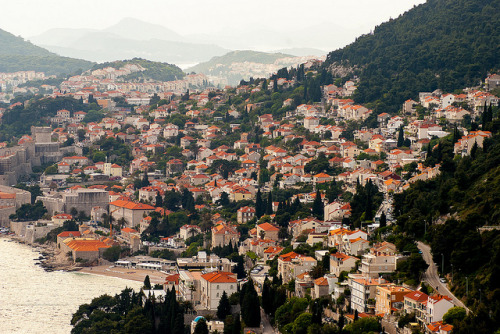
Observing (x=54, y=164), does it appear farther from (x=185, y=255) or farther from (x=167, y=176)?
(x=185, y=255)

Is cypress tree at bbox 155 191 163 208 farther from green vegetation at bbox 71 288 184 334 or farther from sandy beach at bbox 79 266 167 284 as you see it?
green vegetation at bbox 71 288 184 334

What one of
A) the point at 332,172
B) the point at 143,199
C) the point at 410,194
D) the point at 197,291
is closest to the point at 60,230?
the point at 143,199

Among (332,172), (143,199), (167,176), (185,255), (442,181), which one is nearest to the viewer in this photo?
(442,181)

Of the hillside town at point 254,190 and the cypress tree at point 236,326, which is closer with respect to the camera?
the cypress tree at point 236,326

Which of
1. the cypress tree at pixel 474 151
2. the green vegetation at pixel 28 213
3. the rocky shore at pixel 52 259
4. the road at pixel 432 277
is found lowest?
the rocky shore at pixel 52 259

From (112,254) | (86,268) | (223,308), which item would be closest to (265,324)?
(223,308)

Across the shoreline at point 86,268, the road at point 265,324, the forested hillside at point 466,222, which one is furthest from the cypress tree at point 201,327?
the shoreline at point 86,268

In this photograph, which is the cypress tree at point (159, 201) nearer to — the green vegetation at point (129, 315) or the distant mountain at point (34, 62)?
the green vegetation at point (129, 315)

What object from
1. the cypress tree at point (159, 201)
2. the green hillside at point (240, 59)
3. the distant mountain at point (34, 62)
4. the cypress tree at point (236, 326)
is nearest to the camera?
the cypress tree at point (236, 326)
